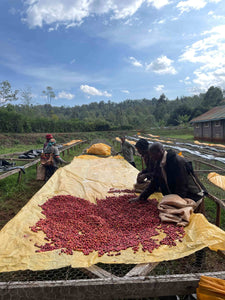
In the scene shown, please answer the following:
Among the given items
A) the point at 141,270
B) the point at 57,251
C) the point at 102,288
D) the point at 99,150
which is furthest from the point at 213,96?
the point at 102,288

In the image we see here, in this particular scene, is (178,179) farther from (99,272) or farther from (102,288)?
(102,288)

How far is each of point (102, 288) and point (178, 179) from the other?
1.48 m

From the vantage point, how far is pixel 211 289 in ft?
4.20

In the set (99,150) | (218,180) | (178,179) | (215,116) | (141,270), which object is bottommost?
(218,180)

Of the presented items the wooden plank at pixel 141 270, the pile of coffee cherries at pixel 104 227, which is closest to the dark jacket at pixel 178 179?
the pile of coffee cherries at pixel 104 227

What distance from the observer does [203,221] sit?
2.03 metres

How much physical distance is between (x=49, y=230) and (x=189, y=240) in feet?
4.47

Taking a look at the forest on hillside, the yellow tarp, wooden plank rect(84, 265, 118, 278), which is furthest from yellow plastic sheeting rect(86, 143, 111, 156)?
the forest on hillside

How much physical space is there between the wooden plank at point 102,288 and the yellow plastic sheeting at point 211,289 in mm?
65

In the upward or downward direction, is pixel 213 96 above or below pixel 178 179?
above

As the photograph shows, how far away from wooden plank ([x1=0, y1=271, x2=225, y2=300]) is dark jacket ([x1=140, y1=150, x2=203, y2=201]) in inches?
45.1

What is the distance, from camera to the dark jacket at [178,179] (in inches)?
94.1

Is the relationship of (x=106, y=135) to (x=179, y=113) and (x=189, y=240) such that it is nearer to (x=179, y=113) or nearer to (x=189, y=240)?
(x=179, y=113)

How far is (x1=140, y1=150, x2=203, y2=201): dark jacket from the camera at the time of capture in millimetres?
2391
